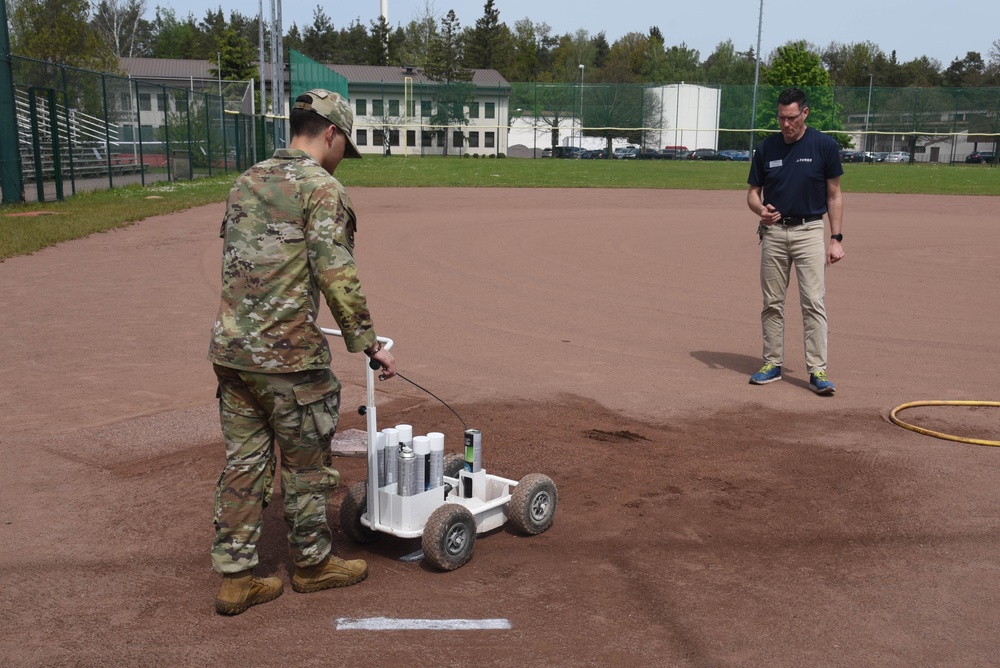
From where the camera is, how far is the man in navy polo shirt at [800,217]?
7.61 metres

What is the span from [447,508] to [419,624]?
0.61m

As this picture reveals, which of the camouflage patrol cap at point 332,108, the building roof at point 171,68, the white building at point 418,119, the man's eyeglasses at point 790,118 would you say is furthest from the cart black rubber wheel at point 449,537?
the building roof at point 171,68

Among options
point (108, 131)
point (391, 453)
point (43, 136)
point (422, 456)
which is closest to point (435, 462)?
point (422, 456)

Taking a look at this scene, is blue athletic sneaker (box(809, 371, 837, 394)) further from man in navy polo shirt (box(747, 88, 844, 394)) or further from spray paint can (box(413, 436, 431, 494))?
spray paint can (box(413, 436, 431, 494))

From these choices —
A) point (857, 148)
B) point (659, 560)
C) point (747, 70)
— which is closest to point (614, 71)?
point (747, 70)

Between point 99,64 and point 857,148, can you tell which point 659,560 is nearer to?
point 99,64

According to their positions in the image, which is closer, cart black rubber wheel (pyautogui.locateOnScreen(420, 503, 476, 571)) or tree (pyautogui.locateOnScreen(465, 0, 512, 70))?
cart black rubber wheel (pyautogui.locateOnScreen(420, 503, 476, 571))

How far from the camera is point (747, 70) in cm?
12838

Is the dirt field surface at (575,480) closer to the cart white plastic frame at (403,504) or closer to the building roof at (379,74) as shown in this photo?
the cart white plastic frame at (403,504)

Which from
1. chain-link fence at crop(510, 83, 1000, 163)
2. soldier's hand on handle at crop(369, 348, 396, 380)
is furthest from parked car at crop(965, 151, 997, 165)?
soldier's hand on handle at crop(369, 348, 396, 380)

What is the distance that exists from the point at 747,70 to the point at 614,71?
19154 millimetres

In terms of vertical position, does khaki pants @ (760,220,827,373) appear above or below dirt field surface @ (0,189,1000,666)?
above

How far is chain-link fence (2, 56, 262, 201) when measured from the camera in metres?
23.3

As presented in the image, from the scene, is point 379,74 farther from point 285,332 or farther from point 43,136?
point 285,332
